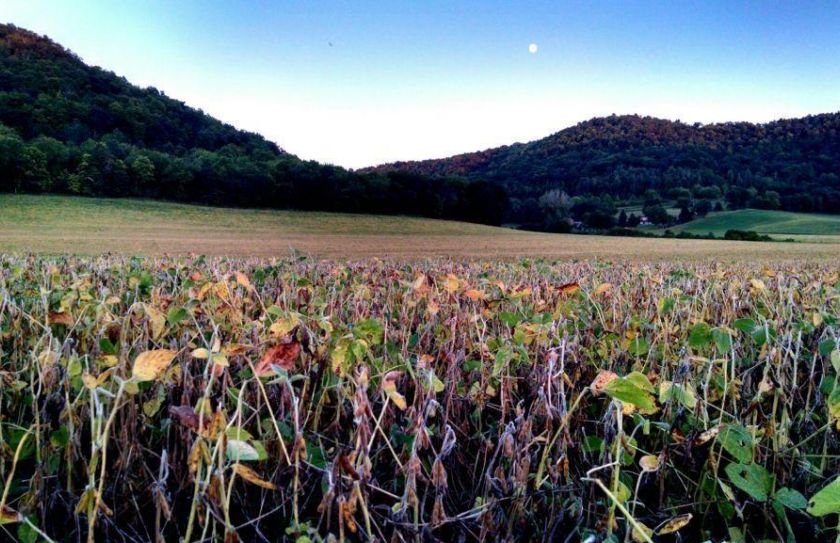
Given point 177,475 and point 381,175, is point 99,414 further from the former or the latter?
point 381,175

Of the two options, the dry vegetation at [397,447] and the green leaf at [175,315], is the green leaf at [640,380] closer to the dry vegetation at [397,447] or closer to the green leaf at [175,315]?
the dry vegetation at [397,447]

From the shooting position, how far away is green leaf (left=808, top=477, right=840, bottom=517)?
668mm

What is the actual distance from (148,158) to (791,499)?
67.5 metres

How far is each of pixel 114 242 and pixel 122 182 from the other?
119ft

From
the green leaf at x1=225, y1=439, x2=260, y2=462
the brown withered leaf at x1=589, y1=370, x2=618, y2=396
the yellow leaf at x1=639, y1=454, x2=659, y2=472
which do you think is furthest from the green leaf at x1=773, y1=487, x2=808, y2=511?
the green leaf at x1=225, y1=439, x2=260, y2=462

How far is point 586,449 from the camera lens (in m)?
1.28

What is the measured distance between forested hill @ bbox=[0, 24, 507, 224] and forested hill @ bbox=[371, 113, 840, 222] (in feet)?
53.2

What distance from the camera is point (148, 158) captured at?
58156mm

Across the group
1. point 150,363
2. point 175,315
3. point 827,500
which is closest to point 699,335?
point 827,500

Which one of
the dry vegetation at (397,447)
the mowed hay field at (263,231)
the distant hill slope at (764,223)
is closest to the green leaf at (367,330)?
the dry vegetation at (397,447)

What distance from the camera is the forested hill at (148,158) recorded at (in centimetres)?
5525

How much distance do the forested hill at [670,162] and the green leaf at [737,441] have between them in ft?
254

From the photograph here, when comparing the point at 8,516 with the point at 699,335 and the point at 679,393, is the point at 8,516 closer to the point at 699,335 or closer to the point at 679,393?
the point at 679,393

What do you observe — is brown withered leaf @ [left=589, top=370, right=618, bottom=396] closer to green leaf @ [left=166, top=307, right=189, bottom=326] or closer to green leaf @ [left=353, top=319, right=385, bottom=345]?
green leaf @ [left=353, top=319, right=385, bottom=345]
